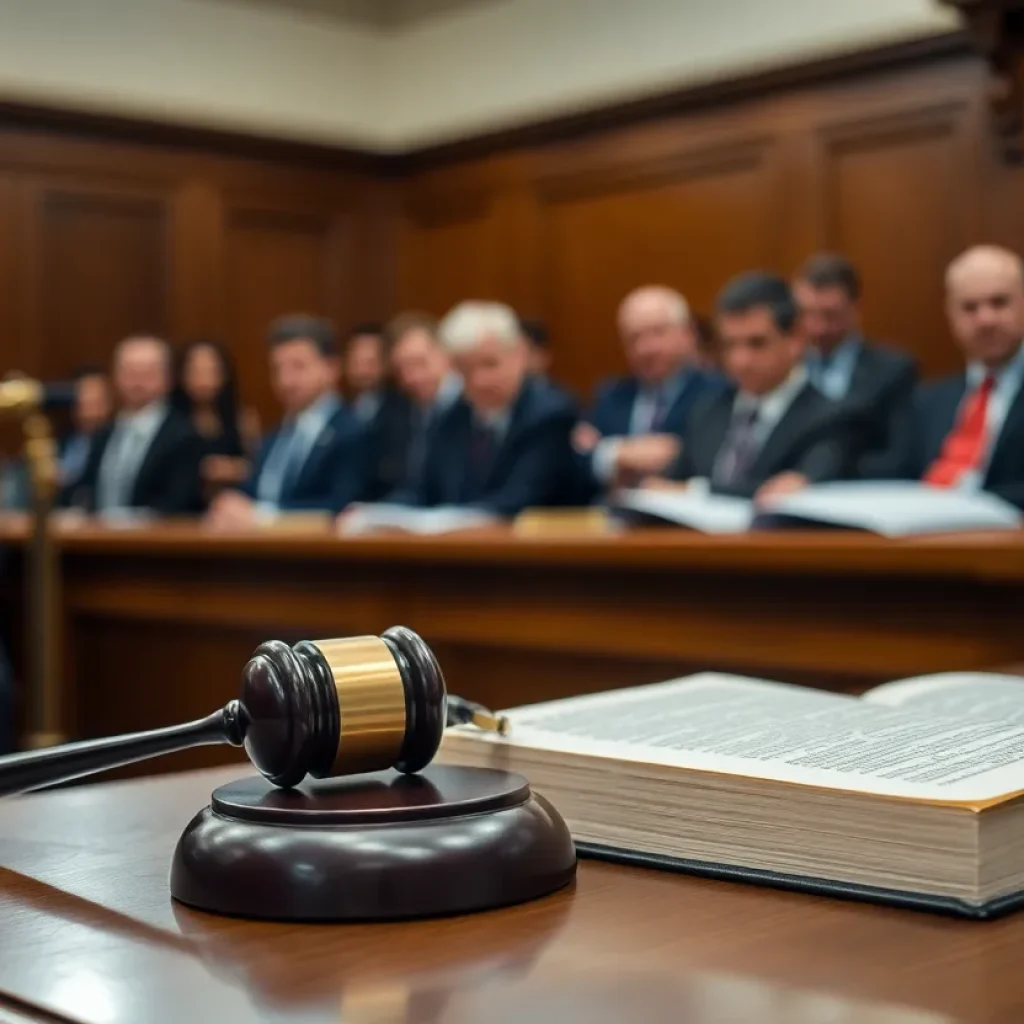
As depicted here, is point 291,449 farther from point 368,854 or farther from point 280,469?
point 368,854

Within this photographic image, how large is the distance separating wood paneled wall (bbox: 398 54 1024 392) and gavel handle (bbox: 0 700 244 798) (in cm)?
658

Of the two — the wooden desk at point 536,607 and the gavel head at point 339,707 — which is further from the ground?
the gavel head at point 339,707

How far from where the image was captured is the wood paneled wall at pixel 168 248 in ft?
28.8

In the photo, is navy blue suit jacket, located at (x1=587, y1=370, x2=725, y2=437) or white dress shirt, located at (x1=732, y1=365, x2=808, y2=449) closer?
white dress shirt, located at (x1=732, y1=365, x2=808, y2=449)

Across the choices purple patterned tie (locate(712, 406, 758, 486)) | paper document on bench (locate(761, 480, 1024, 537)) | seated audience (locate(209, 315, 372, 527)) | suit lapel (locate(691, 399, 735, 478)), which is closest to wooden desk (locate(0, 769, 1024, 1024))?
paper document on bench (locate(761, 480, 1024, 537))

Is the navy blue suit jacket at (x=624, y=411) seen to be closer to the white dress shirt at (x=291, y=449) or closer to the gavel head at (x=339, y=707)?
the white dress shirt at (x=291, y=449)

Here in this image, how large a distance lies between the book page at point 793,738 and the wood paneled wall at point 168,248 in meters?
8.32

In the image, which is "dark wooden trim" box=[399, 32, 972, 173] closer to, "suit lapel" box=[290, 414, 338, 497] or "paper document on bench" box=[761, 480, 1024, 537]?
"suit lapel" box=[290, 414, 338, 497]

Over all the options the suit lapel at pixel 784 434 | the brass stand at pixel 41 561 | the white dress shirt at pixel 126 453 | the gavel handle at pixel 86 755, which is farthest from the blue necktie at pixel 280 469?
the gavel handle at pixel 86 755

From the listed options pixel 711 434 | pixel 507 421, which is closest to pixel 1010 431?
pixel 711 434

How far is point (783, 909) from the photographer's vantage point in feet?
2.20

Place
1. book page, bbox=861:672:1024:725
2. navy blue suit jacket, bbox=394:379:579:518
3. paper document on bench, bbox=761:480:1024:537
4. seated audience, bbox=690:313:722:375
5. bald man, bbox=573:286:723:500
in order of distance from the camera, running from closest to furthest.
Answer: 1. book page, bbox=861:672:1024:725
2. paper document on bench, bbox=761:480:1024:537
3. navy blue suit jacket, bbox=394:379:579:518
4. bald man, bbox=573:286:723:500
5. seated audience, bbox=690:313:722:375

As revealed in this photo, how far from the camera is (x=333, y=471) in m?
7.30

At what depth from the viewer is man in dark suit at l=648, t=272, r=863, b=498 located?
491cm
